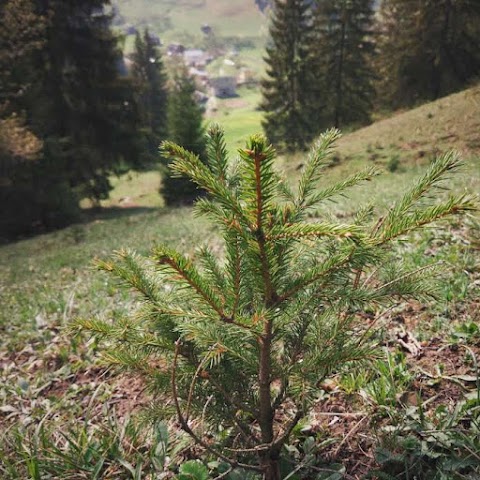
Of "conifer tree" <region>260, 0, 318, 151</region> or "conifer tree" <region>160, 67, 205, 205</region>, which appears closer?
"conifer tree" <region>160, 67, 205, 205</region>

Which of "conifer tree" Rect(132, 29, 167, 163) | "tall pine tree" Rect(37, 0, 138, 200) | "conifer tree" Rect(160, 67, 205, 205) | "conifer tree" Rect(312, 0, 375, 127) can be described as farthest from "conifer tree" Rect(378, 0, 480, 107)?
"conifer tree" Rect(132, 29, 167, 163)

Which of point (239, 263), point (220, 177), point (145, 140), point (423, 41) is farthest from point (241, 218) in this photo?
point (423, 41)

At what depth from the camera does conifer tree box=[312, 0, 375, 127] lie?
30.8m

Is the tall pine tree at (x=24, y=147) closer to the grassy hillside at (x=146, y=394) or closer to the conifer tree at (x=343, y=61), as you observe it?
the grassy hillside at (x=146, y=394)

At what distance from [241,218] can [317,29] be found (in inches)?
1418

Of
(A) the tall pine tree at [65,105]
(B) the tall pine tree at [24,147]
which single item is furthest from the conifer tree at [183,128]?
(B) the tall pine tree at [24,147]

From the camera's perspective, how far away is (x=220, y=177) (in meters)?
1.47

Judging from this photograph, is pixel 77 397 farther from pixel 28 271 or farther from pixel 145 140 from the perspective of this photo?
pixel 145 140

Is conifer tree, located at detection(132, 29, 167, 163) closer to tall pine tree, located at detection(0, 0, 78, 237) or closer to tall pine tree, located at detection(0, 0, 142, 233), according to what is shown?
tall pine tree, located at detection(0, 0, 142, 233)

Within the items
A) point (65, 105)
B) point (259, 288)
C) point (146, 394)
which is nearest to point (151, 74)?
point (65, 105)

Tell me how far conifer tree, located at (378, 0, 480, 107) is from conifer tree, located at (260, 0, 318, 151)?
6830 mm

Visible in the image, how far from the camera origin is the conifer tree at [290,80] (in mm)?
31906

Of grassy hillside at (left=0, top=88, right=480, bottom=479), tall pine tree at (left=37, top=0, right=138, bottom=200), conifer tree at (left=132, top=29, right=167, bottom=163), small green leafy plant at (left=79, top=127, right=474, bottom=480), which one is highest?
conifer tree at (left=132, top=29, right=167, bottom=163)

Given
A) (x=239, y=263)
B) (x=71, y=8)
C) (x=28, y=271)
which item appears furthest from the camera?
(x=71, y=8)
